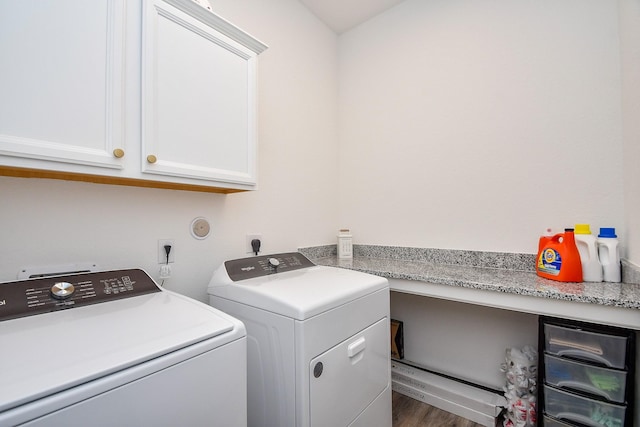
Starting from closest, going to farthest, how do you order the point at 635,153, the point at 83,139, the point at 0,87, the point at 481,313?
1. the point at 0,87
2. the point at 83,139
3. the point at 635,153
4. the point at 481,313

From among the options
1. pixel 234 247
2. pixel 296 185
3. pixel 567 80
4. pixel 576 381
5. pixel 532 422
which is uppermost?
pixel 567 80

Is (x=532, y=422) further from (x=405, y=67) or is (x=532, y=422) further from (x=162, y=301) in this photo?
(x=405, y=67)

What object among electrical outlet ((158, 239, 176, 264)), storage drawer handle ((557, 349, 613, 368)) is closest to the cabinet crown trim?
electrical outlet ((158, 239, 176, 264))

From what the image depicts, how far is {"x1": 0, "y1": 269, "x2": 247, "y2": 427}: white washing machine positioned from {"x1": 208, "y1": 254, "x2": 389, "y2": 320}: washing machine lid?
23 centimetres

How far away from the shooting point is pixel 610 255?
1.33 metres

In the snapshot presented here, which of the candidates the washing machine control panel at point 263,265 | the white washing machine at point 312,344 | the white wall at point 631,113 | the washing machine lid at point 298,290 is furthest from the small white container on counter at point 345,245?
the white wall at point 631,113

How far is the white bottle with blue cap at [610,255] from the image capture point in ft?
4.34

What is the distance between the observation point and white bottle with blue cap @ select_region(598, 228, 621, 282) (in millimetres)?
1324

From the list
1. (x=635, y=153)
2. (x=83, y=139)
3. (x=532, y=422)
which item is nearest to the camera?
(x=83, y=139)

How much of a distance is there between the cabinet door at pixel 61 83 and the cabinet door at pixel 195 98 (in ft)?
0.34

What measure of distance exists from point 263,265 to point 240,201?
46cm

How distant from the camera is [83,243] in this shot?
1.15 meters

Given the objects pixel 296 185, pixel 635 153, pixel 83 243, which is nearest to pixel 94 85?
pixel 83 243

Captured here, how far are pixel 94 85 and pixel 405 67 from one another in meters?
2.02
